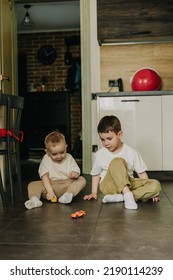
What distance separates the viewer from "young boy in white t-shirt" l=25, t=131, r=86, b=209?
242cm

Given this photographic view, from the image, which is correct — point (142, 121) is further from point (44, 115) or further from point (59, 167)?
point (44, 115)

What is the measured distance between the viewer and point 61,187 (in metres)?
2.55

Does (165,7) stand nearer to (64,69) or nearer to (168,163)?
(168,163)

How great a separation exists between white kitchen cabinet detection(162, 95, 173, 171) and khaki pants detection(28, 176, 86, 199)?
4.23ft

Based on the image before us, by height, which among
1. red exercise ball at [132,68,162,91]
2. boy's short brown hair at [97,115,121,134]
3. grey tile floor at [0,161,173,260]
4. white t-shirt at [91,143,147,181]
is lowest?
grey tile floor at [0,161,173,260]

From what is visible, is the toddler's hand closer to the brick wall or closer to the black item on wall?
the black item on wall

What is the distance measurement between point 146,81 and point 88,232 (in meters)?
2.42

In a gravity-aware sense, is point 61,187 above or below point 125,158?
below

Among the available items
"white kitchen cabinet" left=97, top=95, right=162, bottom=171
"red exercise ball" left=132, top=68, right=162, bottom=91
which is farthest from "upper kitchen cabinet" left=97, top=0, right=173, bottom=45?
"white kitchen cabinet" left=97, top=95, right=162, bottom=171

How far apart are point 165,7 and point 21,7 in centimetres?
369

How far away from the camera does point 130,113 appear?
3.64 metres

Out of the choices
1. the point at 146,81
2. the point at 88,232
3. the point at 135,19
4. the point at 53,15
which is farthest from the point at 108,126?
the point at 53,15
